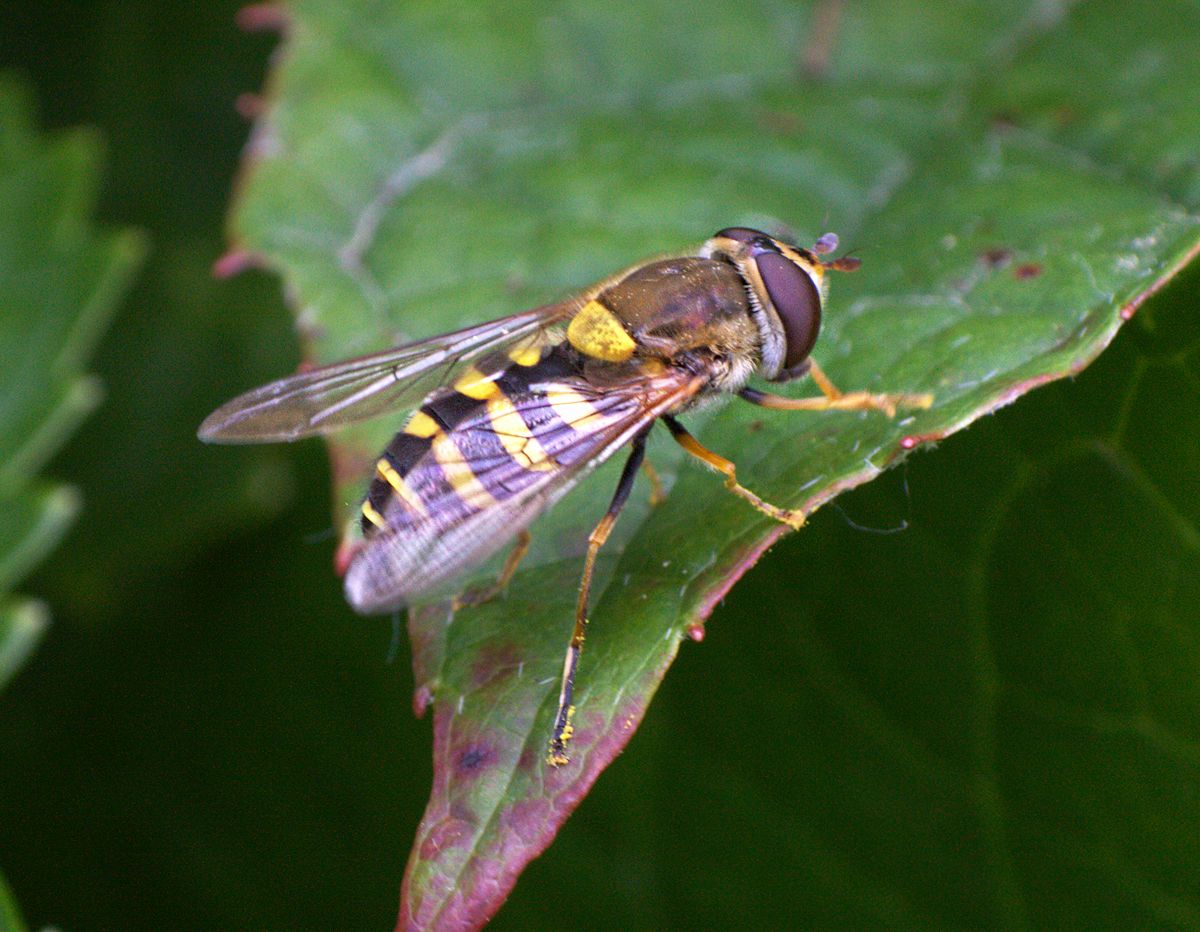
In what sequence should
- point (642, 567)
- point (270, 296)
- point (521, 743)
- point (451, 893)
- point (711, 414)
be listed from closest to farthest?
1. point (451, 893)
2. point (521, 743)
3. point (642, 567)
4. point (711, 414)
5. point (270, 296)

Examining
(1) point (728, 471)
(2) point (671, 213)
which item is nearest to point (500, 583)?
(1) point (728, 471)

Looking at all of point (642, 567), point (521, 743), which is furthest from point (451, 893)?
point (642, 567)

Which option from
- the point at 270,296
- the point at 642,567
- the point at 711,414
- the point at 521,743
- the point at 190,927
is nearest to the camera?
the point at 521,743

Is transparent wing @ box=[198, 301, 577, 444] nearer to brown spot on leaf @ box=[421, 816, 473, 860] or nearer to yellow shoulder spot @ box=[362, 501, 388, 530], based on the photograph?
yellow shoulder spot @ box=[362, 501, 388, 530]

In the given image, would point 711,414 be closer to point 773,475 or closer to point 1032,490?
point 773,475

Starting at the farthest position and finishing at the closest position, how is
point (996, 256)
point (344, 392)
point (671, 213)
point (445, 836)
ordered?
1. point (671, 213)
2. point (344, 392)
3. point (996, 256)
4. point (445, 836)

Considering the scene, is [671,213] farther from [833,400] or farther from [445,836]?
[445,836]

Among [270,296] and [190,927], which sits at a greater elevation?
[270,296]
